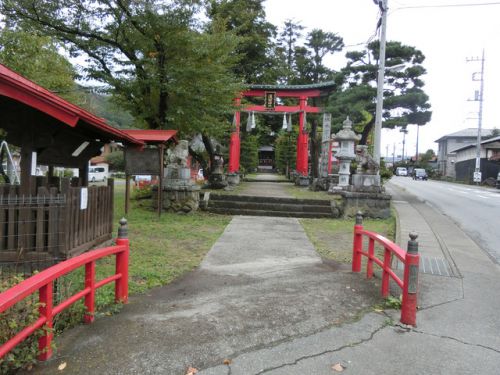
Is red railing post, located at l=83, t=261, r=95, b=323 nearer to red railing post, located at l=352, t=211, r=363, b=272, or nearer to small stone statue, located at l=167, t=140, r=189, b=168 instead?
red railing post, located at l=352, t=211, r=363, b=272

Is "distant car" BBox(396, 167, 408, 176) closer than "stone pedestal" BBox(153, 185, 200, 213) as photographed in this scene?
No

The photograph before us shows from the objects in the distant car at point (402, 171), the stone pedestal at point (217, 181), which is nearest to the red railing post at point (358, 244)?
the stone pedestal at point (217, 181)

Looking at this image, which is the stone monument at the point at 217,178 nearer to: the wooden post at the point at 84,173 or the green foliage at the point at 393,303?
the wooden post at the point at 84,173

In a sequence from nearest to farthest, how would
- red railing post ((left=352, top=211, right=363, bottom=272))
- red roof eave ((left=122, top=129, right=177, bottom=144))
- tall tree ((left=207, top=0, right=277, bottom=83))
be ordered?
red railing post ((left=352, top=211, right=363, bottom=272)) < red roof eave ((left=122, top=129, right=177, bottom=144)) < tall tree ((left=207, top=0, right=277, bottom=83))

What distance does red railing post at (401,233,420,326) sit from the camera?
3.73 meters

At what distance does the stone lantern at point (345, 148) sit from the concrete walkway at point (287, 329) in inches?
436

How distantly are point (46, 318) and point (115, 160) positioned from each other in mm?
52780

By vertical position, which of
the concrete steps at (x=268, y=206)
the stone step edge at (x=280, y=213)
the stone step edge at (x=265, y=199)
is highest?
the stone step edge at (x=265, y=199)

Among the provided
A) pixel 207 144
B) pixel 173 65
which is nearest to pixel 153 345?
pixel 173 65

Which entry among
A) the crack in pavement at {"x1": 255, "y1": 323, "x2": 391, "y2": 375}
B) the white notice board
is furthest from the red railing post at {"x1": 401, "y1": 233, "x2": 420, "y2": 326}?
the white notice board

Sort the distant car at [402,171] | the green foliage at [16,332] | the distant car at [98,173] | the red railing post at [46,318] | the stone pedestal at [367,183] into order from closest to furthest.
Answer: the green foliage at [16,332] < the red railing post at [46,318] < the stone pedestal at [367,183] < the distant car at [98,173] < the distant car at [402,171]

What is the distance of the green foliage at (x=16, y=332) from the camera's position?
2.76m

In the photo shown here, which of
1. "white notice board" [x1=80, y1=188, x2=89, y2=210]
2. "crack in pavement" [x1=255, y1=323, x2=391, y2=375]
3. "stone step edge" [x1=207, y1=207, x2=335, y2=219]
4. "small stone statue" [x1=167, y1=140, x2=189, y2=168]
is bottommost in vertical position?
"crack in pavement" [x1=255, y1=323, x2=391, y2=375]

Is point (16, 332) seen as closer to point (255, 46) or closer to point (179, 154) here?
point (179, 154)
